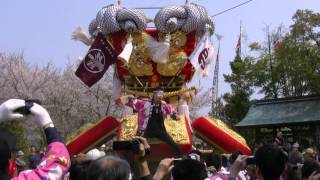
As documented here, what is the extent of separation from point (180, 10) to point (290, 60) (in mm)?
17097

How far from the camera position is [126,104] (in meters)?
10.4

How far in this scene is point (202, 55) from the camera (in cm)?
1070

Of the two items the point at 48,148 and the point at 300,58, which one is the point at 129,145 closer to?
the point at 48,148

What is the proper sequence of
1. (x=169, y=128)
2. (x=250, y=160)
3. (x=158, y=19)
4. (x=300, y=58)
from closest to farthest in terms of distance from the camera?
1. (x=250, y=160)
2. (x=169, y=128)
3. (x=158, y=19)
4. (x=300, y=58)

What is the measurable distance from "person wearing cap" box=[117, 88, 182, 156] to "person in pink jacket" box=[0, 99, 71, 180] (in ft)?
17.6

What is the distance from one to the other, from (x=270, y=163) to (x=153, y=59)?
6.66m

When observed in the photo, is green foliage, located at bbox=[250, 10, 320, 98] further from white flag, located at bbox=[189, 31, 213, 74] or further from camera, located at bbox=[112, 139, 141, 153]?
camera, located at bbox=[112, 139, 141, 153]

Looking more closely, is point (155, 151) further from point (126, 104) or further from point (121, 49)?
point (121, 49)

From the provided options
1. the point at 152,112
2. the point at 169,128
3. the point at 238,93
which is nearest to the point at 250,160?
the point at 152,112

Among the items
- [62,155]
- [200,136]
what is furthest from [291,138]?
[62,155]

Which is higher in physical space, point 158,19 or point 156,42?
point 158,19

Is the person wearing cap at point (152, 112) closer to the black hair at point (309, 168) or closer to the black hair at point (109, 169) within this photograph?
the black hair at point (309, 168)

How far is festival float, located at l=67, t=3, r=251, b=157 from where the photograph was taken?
10.5m

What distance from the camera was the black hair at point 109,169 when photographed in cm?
301
